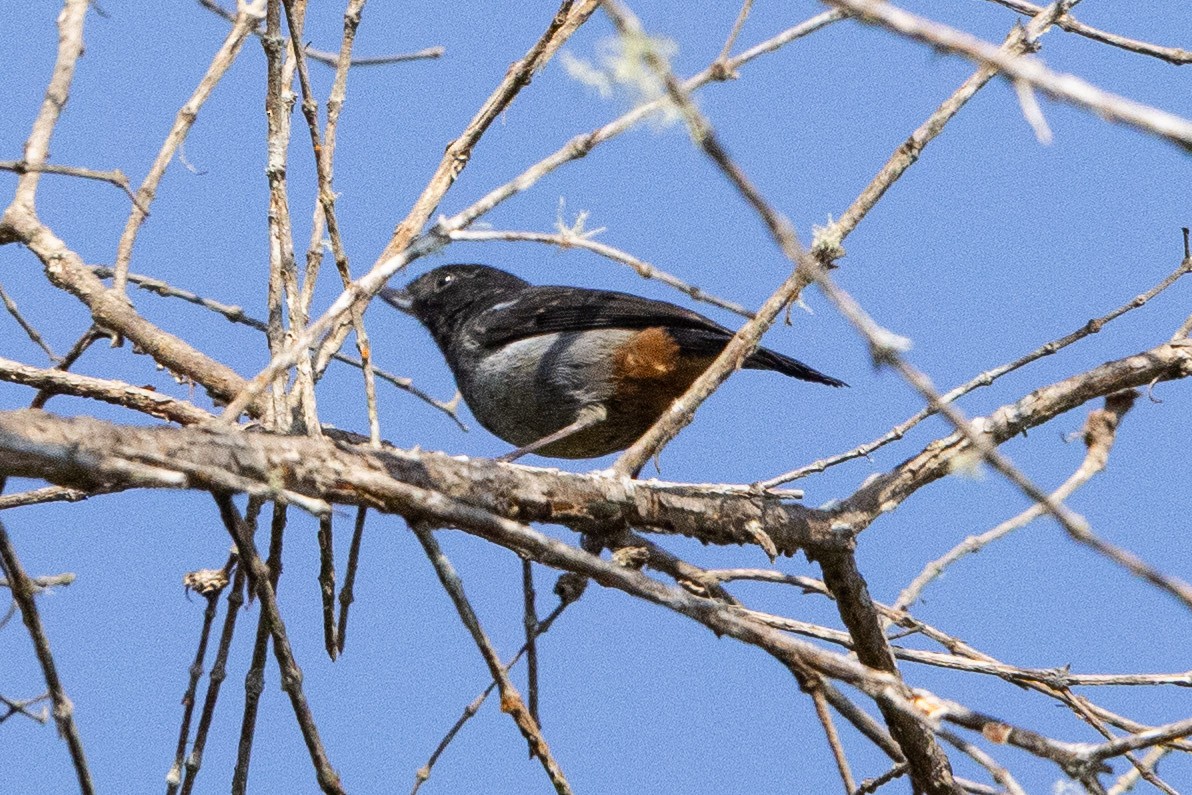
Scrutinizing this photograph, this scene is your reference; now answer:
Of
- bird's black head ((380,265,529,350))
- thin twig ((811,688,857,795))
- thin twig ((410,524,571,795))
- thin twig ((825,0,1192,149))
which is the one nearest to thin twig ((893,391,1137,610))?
thin twig ((811,688,857,795))

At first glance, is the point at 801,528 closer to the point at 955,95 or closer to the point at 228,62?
the point at 955,95

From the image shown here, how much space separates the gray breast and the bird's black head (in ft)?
1.79

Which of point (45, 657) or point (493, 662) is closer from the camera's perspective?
point (45, 657)

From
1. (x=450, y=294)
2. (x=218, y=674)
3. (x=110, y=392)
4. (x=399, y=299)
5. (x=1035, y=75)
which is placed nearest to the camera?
(x=1035, y=75)

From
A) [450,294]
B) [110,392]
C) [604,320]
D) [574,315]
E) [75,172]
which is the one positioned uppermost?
[450,294]

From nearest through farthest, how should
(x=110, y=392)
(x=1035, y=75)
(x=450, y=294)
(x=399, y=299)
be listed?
(x=1035, y=75), (x=110, y=392), (x=450, y=294), (x=399, y=299)

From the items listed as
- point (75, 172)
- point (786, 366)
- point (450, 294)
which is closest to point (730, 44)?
point (75, 172)

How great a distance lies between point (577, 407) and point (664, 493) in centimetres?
220

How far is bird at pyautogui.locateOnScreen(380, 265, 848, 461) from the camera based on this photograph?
16.5ft

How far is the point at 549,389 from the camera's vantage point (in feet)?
17.0

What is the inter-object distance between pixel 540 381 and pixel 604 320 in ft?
1.24

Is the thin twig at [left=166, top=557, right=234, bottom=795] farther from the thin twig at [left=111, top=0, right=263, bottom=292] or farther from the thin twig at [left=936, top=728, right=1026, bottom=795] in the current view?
the thin twig at [left=936, top=728, right=1026, bottom=795]

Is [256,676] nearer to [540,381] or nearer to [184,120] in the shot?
[184,120]

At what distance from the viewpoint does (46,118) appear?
2.80 m
